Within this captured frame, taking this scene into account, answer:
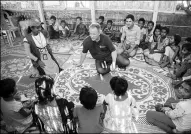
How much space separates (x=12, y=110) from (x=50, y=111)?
46 cm

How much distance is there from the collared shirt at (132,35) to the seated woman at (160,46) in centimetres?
45

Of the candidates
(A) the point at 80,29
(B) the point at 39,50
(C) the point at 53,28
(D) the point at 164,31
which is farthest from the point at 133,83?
(C) the point at 53,28

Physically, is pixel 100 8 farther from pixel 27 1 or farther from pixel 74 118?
pixel 74 118

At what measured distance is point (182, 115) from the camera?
6.66 ft

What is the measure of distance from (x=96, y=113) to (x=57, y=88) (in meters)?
1.65

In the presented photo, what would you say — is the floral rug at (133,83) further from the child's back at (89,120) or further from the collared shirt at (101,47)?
the child's back at (89,120)

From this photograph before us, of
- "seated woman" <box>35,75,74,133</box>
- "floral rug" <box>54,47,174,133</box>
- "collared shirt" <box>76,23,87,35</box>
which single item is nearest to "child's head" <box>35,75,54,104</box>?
"seated woman" <box>35,75,74,133</box>

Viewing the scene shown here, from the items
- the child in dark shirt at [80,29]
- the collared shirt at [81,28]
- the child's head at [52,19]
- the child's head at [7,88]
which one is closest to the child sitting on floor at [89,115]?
the child's head at [7,88]

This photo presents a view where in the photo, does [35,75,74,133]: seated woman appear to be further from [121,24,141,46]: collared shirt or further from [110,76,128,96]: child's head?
[121,24,141,46]: collared shirt

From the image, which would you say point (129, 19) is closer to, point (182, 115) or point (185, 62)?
point (185, 62)

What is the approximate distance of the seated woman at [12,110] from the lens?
6.30 feet

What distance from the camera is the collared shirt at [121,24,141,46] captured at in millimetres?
4195

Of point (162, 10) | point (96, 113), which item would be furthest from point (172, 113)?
point (162, 10)

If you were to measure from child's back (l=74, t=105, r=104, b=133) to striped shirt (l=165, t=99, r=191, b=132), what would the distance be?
3.16 ft
